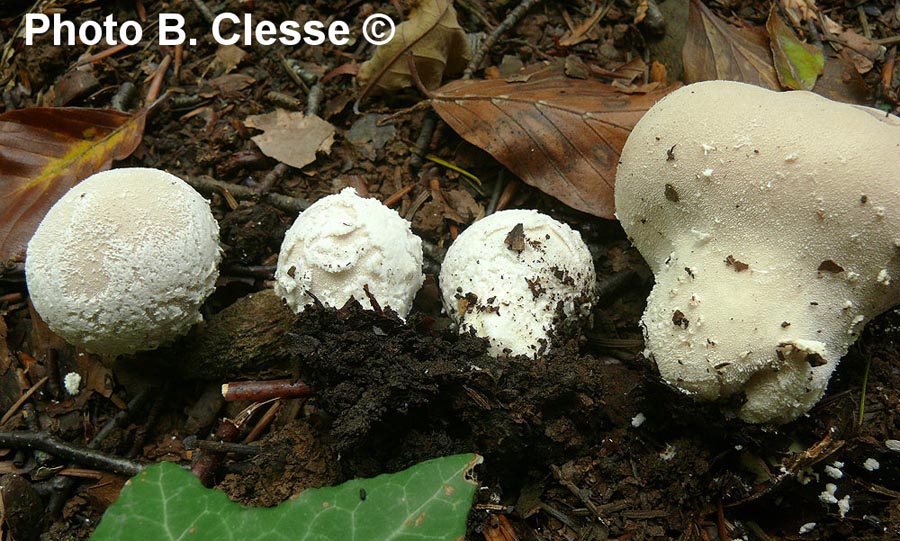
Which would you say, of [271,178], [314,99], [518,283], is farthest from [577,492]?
[314,99]

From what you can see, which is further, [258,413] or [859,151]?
[258,413]

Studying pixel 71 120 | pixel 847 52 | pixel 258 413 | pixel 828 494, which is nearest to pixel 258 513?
pixel 258 413

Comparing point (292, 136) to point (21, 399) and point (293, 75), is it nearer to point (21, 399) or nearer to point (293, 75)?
point (293, 75)

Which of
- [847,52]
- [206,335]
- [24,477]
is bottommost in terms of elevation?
[24,477]

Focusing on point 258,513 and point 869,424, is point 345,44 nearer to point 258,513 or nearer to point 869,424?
point 258,513

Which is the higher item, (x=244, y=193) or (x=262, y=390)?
(x=244, y=193)

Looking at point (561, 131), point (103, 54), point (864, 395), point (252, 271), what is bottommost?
point (252, 271)
